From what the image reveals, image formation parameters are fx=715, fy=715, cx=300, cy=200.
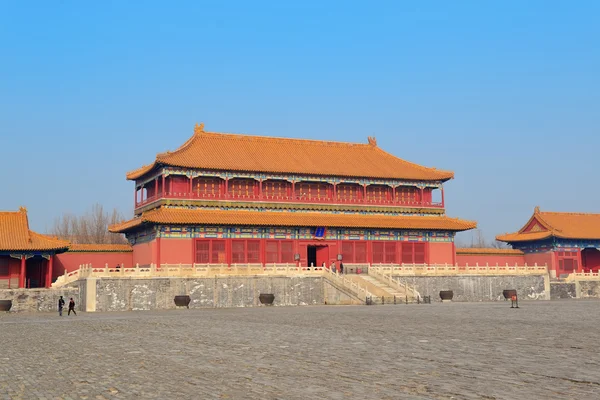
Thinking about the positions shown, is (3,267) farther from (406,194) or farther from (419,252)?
(406,194)

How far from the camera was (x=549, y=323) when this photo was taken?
24703mm

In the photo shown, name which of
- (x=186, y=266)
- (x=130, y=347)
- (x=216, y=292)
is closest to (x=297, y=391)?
(x=130, y=347)

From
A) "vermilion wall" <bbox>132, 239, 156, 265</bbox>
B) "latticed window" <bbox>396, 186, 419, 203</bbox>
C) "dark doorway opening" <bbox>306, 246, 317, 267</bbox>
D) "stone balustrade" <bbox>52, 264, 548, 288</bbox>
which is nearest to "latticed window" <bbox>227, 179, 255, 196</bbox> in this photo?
"dark doorway opening" <bbox>306, 246, 317, 267</bbox>

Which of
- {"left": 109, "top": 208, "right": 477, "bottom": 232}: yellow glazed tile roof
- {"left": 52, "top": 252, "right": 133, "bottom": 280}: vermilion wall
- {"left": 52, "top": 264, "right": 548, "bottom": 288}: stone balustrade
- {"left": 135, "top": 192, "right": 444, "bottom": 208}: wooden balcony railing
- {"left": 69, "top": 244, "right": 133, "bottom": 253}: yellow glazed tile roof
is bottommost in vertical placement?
{"left": 52, "top": 264, "right": 548, "bottom": 288}: stone balustrade

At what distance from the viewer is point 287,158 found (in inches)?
2318

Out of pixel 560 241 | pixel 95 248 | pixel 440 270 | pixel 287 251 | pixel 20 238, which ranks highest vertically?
pixel 560 241

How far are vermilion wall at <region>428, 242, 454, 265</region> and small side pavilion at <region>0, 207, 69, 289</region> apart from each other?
2811 cm

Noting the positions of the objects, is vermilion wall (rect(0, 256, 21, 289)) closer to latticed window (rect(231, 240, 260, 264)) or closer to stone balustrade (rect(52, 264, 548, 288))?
stone balustrade (rect(52, 264, 548, 288))

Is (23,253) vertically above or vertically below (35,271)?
above

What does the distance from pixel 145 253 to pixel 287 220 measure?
35.5 ft

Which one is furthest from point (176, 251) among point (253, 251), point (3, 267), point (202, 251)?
point (3, 267)

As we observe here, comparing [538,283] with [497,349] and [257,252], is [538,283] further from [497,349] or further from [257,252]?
[497,349]

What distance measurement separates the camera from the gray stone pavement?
11.3 meters

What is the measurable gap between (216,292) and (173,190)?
1152cm
